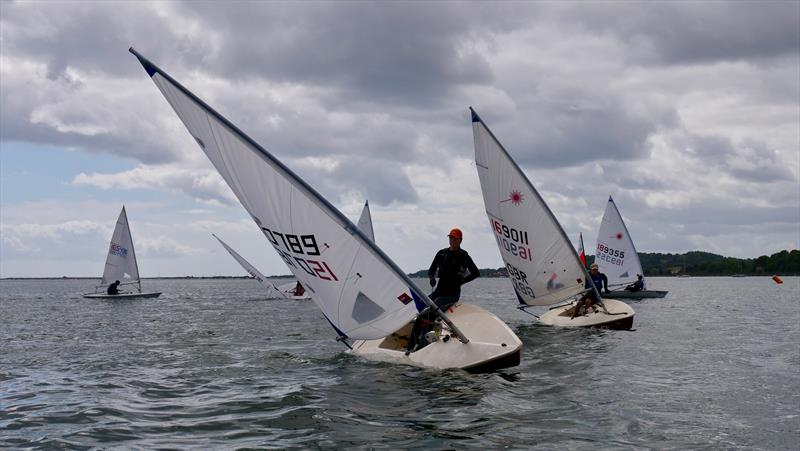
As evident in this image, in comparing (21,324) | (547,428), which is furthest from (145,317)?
(547,428)

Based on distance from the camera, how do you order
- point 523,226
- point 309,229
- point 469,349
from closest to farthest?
point 309,229 → point 469,349 → point 523,226

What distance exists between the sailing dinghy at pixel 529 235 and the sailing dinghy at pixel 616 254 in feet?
77.7

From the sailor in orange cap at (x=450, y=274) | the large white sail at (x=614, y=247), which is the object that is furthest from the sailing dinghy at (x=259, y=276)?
the sailor in orange cap at (x=450, y=274)

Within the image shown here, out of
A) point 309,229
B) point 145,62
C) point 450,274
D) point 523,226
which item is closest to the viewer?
→ point 145,62

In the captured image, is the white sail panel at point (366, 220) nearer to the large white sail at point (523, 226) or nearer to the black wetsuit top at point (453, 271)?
the large white sail at point (523, 226)

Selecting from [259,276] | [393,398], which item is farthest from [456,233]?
[259,276]

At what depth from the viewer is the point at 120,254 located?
49906 millimetres

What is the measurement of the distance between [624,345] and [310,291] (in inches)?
346

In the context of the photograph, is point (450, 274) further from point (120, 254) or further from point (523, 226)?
point (120, 254)

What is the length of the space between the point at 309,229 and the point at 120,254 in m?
42.8

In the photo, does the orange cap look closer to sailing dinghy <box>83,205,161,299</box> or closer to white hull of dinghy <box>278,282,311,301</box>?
white hull of dinghy <box>278,282,311,301</box>

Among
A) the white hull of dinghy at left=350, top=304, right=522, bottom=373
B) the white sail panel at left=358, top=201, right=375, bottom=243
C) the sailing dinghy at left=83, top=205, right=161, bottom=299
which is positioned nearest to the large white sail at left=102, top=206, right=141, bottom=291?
the sailing dinghy at left=83, top=205, right=161, bottom=299

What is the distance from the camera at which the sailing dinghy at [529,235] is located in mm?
21062

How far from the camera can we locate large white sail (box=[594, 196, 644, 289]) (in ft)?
148
